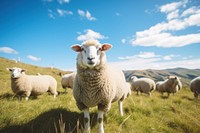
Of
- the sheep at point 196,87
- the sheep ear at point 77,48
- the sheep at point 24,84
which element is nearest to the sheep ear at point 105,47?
the sheep ear at point 77,48

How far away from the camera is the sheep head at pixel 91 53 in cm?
326

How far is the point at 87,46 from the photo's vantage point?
357cm

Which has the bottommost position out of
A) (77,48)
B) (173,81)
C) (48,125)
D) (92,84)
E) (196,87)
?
(196,87)

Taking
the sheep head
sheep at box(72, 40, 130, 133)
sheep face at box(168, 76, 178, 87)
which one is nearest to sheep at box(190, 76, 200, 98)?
sheep face at box(168, 76, 178, 87)

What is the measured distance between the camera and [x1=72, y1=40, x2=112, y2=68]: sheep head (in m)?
3.26

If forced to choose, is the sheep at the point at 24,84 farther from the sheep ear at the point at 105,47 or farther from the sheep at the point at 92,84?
the sheep ear at the point at 105,47

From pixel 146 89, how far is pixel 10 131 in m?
11.8

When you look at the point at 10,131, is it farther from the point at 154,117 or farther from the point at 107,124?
the point at 154,117

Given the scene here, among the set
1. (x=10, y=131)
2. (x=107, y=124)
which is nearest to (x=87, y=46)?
(x=107, y=124)

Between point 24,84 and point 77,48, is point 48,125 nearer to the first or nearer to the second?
point 77,48

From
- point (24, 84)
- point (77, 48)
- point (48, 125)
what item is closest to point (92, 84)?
point (77, 48)

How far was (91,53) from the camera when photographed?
3287 mm

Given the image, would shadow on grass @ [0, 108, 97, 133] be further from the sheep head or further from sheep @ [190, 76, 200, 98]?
sheep @ [190, 76, 200, 98]

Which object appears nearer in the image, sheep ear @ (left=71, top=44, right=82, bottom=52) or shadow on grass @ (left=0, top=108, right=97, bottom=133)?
shadow on grass @ (left=0, top=108, right=97, bottom=133)
